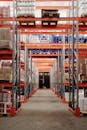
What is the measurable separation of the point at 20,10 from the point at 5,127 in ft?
15.9

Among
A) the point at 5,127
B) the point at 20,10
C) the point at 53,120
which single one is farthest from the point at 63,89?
the point at 5,127

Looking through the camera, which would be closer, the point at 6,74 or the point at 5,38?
the point at 5,38

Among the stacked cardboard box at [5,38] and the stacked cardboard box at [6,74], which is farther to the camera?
the stacked cardboard box at [6,74]

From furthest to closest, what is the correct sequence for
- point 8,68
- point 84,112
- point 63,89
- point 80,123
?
point 63,89 → point 8,68 → point 84,112 → point 80,123

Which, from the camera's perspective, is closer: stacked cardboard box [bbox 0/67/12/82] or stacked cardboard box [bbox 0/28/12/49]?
stacked cardboard box [bbox 0/28/12/49]

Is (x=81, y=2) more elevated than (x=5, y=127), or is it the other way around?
(x=81, y=2)

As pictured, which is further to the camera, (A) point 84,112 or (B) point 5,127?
(A) point 84,112

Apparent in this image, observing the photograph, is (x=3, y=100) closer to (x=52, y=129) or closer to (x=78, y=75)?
(x=78, y=75)

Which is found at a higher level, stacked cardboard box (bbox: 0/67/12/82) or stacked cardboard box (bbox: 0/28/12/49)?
stacked cardboard box (bbox: 0/28/12/49)

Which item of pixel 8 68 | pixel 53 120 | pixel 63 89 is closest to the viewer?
pixel 53 120

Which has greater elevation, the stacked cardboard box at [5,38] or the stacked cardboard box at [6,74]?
the stacked cardboard box at [5,38]

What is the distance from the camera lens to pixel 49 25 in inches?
526

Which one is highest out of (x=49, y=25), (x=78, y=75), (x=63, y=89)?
(x=49, y=25)

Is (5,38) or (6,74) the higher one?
(5,38)
